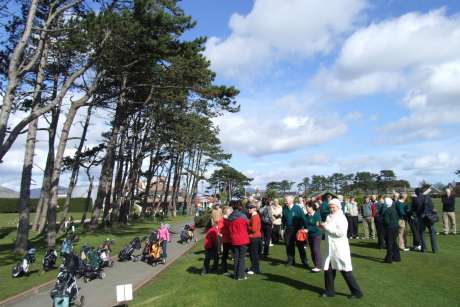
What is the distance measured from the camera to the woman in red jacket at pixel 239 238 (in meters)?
9.95

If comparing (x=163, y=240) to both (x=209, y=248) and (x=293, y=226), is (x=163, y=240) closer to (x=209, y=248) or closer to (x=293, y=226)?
(x=209, y=248)

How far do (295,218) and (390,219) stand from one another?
270 cm

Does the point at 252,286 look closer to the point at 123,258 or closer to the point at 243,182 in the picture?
the point at 123,258

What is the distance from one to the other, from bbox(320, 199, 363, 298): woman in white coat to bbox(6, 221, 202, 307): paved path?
4588mm

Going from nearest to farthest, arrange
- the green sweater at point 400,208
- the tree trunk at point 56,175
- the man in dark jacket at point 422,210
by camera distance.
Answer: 1. the man in dark jacket at point 422,210
2. the green sweater at point 400,208
3. the tree trunk at point 56,175

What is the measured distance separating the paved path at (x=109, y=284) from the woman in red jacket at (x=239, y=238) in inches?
98.2

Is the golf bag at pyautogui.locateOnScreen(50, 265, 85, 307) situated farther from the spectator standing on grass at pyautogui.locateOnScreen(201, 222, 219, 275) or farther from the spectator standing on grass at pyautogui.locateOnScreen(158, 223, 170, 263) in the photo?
the spectator standing on grass at pyautogui.locateOnScreen(158, 223, 170, 263)

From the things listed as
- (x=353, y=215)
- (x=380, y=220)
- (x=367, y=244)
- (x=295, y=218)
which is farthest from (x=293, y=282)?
(x=353, y=215)

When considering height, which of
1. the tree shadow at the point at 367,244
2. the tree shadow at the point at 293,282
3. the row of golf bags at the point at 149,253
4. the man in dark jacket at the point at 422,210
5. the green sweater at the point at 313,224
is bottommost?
the tree shadow at the point at 293,282

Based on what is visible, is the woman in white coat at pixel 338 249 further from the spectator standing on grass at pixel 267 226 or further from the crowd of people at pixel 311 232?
the spectator standing on grass at pixel 267 226

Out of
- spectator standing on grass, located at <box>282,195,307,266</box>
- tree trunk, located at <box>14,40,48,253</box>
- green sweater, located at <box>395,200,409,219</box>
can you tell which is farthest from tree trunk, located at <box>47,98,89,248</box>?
green sweater, located at <box>395,200,409,219</box>

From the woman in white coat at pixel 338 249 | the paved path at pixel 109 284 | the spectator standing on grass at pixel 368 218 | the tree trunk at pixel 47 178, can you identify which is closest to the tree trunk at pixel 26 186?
the tree trunk at pixel 47 178

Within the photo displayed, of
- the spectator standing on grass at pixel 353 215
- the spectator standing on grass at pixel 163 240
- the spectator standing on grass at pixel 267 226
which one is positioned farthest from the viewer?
the spectator standing on grass at pixel 353 215

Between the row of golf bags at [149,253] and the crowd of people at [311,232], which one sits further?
the row of golf bags at [149,253]
